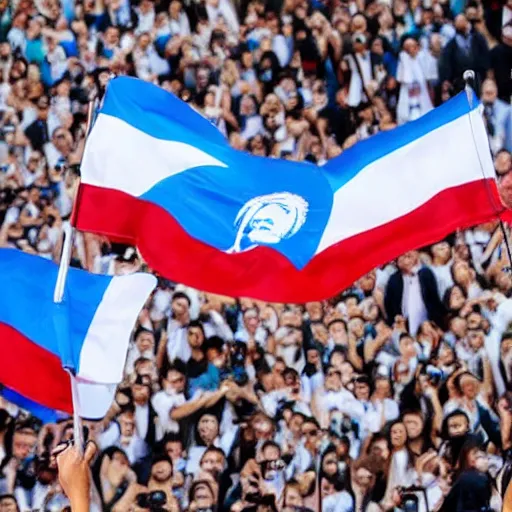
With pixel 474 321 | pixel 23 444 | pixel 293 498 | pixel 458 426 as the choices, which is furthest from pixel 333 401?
pixel 23 444

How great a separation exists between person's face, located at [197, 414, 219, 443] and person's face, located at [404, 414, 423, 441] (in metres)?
1.33

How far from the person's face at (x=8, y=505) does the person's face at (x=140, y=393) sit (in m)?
1.08

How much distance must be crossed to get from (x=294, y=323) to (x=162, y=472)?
1.46m

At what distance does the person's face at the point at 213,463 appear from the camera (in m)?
9.73

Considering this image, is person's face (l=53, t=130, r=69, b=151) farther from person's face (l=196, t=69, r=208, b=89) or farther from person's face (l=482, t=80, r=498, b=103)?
person's face (l=482, t=80, r=498, b=103)

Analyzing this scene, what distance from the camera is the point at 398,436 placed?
31.2 ft

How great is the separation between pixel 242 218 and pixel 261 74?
624 cm

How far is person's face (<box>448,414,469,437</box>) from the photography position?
9.45m

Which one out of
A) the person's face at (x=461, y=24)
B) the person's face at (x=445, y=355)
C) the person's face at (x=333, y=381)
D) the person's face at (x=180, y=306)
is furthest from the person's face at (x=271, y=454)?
the person's face at (x=461, y=24)

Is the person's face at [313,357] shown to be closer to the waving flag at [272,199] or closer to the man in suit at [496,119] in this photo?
the man in suit at [496,119]

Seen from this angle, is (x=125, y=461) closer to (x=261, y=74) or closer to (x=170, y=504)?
(x=170, y=504)

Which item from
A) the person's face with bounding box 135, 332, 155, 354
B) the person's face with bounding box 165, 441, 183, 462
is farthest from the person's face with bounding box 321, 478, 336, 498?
the person's face with bounding box 135, 332, 155, 354

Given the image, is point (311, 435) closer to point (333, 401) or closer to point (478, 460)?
point (333, 401)

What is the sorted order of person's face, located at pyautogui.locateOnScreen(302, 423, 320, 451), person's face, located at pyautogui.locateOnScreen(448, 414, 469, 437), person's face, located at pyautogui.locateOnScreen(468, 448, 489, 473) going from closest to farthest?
person's face, located at pyautogui.locateOnScreen(468, 448, 489, 473), person's face, located at pyautogui.locateOnScreen(448, 414, 469, 437), person's face, located at pyautogui.locateOnScreen(302, 423, 320, 451)
